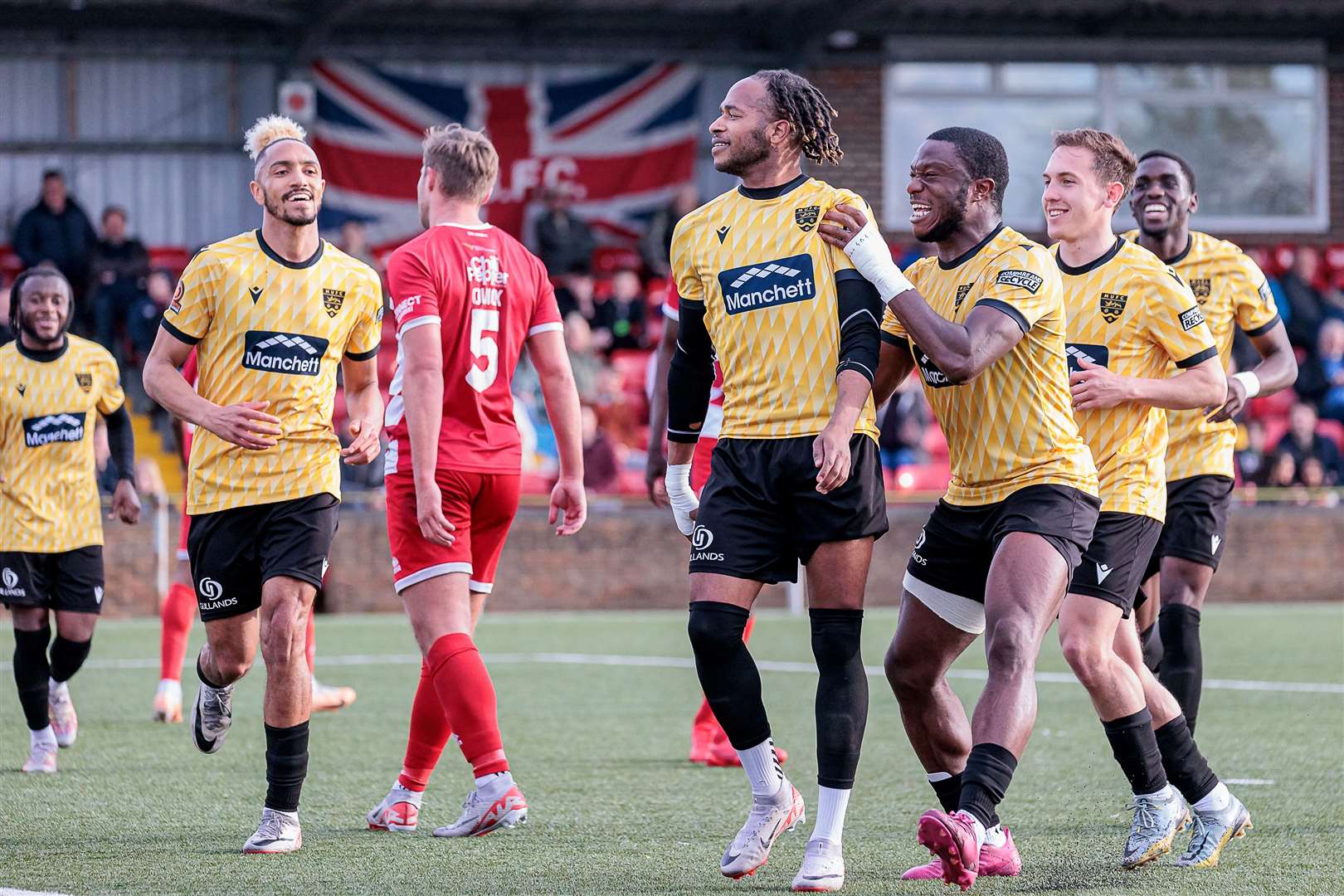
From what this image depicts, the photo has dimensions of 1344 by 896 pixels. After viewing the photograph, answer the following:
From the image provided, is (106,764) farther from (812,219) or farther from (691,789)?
(812,219)

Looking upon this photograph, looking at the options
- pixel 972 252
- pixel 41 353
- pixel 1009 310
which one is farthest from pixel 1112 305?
pixel 41 353

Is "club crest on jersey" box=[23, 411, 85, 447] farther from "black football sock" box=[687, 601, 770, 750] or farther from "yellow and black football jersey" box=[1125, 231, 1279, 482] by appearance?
"yellow and black football jersey" box=[1125, 231, 1279, 482]

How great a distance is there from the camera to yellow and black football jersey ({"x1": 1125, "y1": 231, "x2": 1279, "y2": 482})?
6.61m

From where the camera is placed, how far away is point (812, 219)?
16.3 ft

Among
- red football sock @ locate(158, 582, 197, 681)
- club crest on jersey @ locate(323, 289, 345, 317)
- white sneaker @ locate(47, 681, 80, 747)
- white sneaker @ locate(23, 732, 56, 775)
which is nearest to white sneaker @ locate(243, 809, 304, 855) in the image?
club crest on jersey @ locate(323, 289, 345, 317)

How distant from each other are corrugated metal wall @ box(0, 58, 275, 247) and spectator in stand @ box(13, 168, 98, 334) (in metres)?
2.23

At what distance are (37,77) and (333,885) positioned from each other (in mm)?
18160

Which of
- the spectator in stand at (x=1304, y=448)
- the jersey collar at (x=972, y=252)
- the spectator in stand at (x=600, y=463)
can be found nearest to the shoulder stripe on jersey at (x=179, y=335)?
the jersey collar at (x=972, y=252)

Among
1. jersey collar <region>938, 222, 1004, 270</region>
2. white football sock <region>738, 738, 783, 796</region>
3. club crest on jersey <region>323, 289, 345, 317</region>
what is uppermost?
jersey collar <region>938, 222, 1004, 270</region>

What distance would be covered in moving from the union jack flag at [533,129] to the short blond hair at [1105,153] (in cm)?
1574

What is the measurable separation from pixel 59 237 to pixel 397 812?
46.9ft

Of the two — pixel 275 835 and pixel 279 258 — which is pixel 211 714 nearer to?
pixel 275 835

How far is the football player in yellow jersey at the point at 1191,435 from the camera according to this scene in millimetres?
6484

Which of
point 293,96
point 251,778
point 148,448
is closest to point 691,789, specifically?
point 251,778
